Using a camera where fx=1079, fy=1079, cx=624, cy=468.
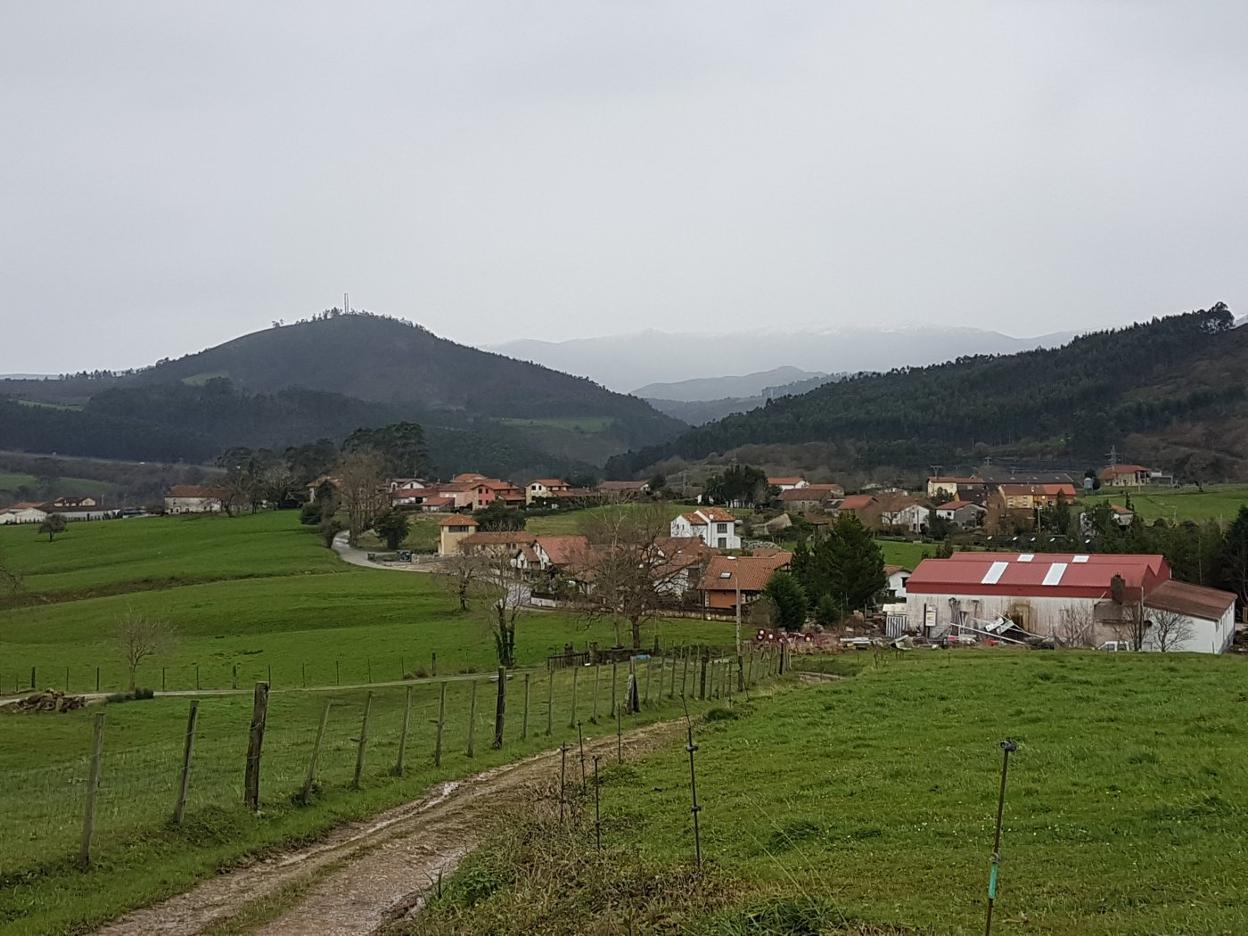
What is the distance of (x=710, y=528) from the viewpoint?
A: 3757 inches

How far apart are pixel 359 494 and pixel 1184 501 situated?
81684mm

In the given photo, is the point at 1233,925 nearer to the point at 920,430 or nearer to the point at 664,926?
the point at 664,926

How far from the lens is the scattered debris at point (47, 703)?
113 feet

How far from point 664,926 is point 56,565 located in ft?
303

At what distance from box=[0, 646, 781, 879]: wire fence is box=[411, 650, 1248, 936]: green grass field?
423 cm

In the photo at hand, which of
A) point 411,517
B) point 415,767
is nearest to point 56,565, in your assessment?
point 411,517

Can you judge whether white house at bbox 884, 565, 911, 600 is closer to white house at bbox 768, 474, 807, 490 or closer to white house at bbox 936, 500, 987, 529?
white house at bbox 936, 500, 987, 529

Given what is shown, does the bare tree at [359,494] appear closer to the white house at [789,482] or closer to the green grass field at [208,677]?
the green grass field at [208,677]

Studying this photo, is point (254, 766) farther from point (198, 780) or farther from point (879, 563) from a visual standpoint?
point (879, 563)

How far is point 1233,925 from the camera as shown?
22.7 ft

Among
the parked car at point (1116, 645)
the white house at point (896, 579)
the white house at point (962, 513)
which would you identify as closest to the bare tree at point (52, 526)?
the white house at point (896, 579)

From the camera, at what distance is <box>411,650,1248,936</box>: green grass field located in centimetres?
810

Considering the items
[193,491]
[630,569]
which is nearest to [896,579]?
[630,569]

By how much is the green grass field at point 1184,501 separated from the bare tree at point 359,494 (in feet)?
236
